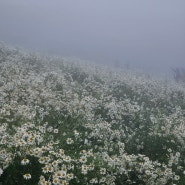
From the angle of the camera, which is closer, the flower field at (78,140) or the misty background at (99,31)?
the flower field at (78,140)

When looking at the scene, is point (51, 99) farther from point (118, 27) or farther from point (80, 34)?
point (118, 27)

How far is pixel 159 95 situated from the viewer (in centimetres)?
2189

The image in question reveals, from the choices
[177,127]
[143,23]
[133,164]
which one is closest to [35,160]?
[133,164]

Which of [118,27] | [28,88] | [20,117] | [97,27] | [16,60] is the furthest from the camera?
[118,27]

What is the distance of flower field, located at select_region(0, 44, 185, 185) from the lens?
291 inches

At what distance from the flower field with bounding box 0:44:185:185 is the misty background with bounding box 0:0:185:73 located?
62.0 metres

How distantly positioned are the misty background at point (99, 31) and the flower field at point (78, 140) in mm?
61989

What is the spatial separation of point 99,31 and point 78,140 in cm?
14217

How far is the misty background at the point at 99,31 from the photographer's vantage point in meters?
91.2

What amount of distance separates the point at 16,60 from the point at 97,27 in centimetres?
13860

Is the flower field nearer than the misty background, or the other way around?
the flower field

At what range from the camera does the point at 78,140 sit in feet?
33.4

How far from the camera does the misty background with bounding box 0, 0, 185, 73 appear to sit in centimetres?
9125

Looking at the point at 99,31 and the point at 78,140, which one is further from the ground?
the point at 99,31
